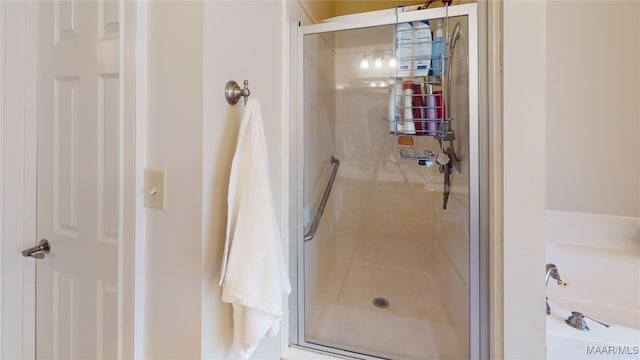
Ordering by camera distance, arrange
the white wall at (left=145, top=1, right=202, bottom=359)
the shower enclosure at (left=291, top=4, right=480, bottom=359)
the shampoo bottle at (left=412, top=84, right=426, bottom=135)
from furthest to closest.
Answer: the shampoo bottle at (left=412, top=84, right=426, bottom=135) < the shower enclosure at (left=291, top=4, right=480, bottom=359) < the white wall at (left=145, top=1, right=202, bottom=359)

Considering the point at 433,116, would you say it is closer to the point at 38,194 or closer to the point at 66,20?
the point at 66,20

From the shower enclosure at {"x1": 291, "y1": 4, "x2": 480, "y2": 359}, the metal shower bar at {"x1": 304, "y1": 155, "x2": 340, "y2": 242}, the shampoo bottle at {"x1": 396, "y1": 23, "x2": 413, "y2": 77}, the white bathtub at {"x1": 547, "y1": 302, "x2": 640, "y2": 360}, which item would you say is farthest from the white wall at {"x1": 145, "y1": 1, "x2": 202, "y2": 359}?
the white bathtub at {"x1": 547, "y1": 302, "x2": 640, "y2": 360}

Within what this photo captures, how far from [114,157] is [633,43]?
2516mm

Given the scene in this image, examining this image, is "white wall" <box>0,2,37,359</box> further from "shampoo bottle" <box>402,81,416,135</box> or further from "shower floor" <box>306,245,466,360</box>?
"shampoo bottle" <box>402,81,416,135</box>

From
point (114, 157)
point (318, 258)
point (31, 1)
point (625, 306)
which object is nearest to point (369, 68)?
point (318, 258)

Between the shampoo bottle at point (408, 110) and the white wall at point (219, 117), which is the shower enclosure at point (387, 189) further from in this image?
the white wall at point (219, 117)

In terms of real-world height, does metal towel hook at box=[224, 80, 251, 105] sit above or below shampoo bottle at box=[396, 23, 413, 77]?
below

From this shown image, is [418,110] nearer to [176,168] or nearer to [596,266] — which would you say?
[176,168]

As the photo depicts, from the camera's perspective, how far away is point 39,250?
3.31ft

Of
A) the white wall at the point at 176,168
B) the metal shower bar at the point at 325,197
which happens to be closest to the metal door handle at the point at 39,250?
the white wall at the point at 176,168

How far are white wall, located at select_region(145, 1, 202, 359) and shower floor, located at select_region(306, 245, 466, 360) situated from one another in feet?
2.66

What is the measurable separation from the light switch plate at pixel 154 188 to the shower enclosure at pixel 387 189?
687mm

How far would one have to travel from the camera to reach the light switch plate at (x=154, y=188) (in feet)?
2.79

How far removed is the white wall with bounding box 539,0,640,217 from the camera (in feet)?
5.18
